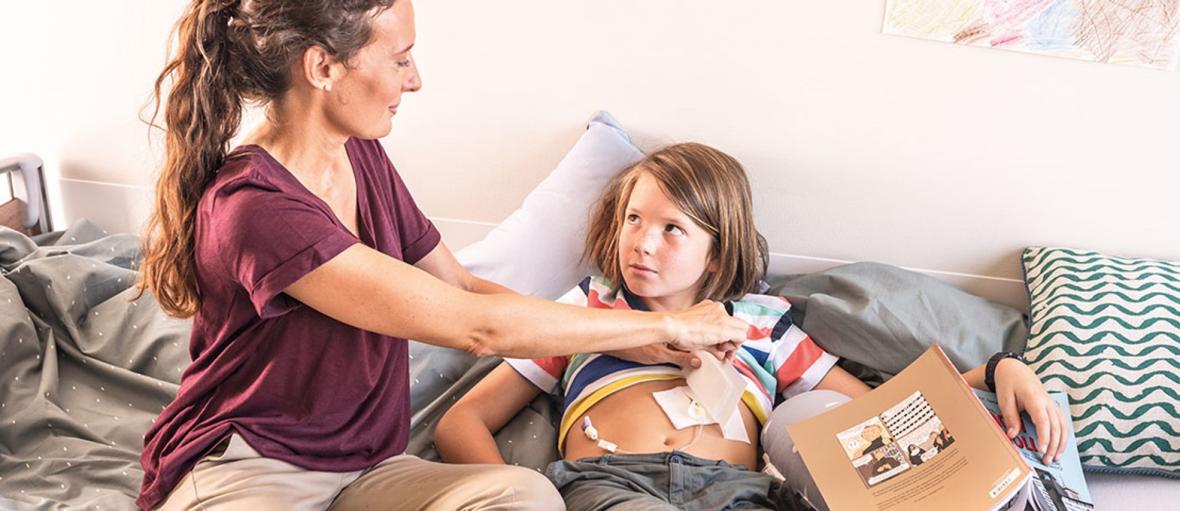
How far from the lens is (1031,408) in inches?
59.4

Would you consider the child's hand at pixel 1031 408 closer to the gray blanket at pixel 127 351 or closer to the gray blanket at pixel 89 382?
the gray blanket at pixel 127 351

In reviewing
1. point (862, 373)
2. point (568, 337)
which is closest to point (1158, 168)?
point (862, 373)

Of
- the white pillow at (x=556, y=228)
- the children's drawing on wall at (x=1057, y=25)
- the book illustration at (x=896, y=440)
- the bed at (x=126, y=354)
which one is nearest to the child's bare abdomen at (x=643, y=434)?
the bed at (x=126, y=354)

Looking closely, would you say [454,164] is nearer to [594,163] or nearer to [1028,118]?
[594,163]

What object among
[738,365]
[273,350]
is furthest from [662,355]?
[273,350]

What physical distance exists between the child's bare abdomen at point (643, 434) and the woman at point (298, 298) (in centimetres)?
24

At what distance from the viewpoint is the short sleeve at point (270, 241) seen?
1.20 meters

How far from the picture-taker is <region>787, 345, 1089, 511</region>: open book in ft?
4.22

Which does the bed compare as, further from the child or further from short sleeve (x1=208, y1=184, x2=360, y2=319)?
short sleeve (x1=208, y1=184, x2=360, y2=319)

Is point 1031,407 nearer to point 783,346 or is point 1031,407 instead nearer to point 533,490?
point 783,346

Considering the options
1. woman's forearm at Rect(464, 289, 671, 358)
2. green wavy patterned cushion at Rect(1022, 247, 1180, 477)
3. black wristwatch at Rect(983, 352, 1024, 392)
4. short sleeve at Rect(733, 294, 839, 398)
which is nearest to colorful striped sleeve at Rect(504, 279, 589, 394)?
short sleeve at Rect(733, 294, 839, 398)

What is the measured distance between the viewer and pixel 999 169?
1.99 m

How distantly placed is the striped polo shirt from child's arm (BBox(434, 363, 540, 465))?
24 millimetres

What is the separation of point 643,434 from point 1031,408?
546 millimetres
